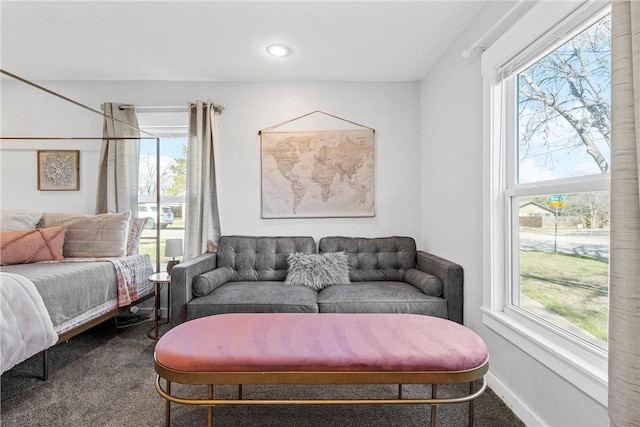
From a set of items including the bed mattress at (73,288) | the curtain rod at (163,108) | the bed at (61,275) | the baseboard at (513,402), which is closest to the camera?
the baseboard at (513,402)

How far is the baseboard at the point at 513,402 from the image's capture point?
57.3 inches

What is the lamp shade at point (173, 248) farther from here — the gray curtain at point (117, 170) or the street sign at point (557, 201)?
the street sign at point (557, 201)

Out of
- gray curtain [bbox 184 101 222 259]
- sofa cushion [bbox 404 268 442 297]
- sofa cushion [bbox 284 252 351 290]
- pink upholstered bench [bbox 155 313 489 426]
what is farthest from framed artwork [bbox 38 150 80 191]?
sofa cushion [bbox 404 268 442 297]

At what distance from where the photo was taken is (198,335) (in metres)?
1.33

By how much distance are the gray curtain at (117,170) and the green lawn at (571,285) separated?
3.40m

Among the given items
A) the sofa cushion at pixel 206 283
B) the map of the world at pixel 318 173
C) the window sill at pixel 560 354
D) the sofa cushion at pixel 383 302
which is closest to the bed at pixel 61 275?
the sofa cushion at pixel 206 283

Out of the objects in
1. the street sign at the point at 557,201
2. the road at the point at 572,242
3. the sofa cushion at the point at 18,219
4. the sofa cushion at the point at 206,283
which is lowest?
the sofa cushion at the point at 206,283

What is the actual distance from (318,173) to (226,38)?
1.41 meters

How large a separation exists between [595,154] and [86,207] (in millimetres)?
3979

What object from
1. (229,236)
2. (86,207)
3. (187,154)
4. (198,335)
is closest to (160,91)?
(187,154)

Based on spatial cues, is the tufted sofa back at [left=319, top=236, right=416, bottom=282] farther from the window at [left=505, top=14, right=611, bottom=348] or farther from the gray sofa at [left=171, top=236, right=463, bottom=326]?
the window at [left=505, top=14, right=611, bottom=348]

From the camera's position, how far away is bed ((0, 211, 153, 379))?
1.63m

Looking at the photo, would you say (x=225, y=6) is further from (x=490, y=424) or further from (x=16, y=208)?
(x=490, y=424)

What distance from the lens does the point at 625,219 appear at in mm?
852
